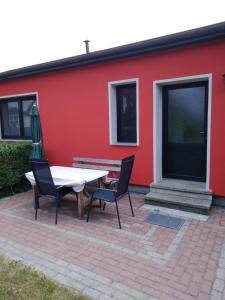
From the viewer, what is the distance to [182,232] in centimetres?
349

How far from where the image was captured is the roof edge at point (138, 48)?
3.89 m

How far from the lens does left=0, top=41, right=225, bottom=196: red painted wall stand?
13.7ft

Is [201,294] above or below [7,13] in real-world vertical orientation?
below

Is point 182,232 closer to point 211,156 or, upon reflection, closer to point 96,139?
point 211,156

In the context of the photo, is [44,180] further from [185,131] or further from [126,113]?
[185,131]

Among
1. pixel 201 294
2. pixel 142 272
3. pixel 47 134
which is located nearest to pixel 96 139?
pixel 47 134

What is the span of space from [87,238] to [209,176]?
2544 mm

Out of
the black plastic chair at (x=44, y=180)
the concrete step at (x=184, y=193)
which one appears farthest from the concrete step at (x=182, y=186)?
the black plastic chair at (x=44, y=180)

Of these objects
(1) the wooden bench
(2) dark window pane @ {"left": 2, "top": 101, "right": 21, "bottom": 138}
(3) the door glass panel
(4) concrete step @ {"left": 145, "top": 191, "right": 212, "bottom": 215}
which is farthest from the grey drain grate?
(2) dark window pane @ {"left": 2, "top": 101, "right": 21, "bottom": 138}

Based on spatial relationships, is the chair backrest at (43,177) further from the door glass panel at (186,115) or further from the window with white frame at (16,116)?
the window with white frame at (16,116)

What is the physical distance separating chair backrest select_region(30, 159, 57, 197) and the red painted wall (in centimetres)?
194

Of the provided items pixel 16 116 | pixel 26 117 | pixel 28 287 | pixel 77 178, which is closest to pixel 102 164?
pixel 77 178

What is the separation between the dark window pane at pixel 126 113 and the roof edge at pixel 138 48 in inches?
29.5

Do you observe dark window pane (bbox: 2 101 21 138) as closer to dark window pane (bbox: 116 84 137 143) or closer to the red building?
the red building
